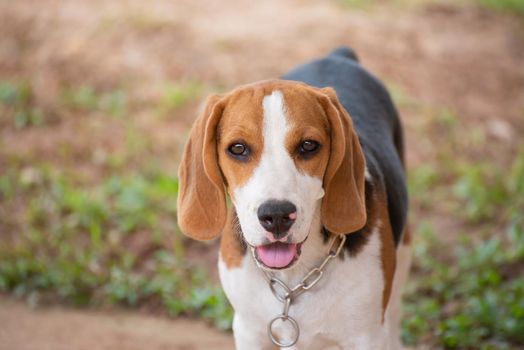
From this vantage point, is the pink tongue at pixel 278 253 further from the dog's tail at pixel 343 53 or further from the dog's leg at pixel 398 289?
the dog's tail at pixel 343 53

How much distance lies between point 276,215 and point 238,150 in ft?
1.35

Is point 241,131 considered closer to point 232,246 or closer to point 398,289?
point 232,246

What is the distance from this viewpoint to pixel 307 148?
11.5 ft

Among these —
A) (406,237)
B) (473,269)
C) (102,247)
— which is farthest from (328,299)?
(102,247)

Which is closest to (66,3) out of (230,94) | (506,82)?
(506,82)

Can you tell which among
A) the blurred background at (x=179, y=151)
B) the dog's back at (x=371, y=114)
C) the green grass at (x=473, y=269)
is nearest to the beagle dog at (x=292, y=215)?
the dog's back at (x=371, y=114)

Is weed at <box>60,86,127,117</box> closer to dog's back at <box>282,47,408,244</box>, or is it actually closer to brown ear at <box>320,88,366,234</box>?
dog's back at <box>282,47,408,244</box>

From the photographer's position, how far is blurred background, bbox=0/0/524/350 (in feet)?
19.7

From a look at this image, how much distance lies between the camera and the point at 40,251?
6785 mm

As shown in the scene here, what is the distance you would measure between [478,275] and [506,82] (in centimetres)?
426

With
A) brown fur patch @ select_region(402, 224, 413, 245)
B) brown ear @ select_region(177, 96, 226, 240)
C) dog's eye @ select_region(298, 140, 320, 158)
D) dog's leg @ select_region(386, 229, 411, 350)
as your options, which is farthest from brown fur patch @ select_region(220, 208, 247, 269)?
brown fur patch @ select_region(402, 224, 413, 245)

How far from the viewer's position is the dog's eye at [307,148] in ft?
11.5

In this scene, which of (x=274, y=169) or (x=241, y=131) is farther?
(x=241, y=131)

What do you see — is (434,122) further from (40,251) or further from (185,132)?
(40,251)
